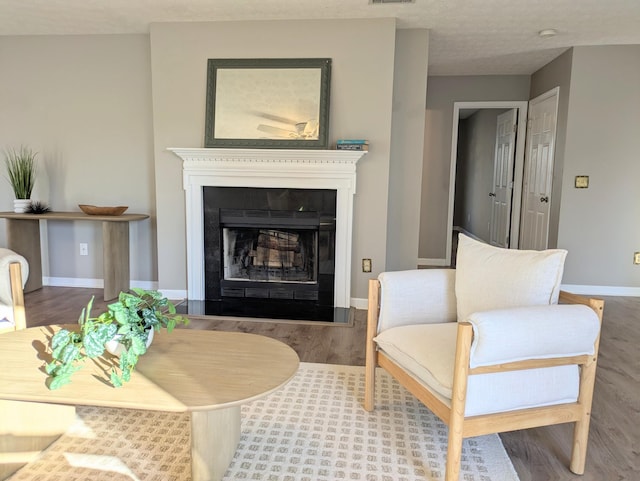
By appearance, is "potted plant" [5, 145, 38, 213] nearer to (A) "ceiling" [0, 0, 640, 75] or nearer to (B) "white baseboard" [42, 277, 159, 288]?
(B) "white baseboard" [42, 277, 159, 288]

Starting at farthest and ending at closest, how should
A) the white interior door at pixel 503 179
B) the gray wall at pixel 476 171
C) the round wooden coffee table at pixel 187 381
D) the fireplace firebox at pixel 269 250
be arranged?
the gray wall at pixel 476 171 → the white interior door at pixel 503 179 → the fireplace firebox at pixel 269 250 → the round wooden coffee table at pixel 187 381

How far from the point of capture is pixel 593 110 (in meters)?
4.32

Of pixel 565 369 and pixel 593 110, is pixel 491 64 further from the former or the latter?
pixel 565 369

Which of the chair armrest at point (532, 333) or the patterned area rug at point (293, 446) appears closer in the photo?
the chair armrest at point (532, 333)

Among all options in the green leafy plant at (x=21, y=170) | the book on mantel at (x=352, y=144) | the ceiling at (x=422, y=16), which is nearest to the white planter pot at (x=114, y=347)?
the book on mantel at (x=352, y=144)

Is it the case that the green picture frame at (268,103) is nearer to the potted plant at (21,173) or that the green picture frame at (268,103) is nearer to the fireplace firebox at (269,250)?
the fireplace firebox at (269,250)

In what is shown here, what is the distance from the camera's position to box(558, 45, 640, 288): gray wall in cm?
426

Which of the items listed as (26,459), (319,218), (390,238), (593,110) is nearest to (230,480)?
(26,459)

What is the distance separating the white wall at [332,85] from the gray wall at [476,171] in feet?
12.8

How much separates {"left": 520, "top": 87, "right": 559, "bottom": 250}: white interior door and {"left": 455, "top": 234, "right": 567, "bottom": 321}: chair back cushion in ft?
10.4

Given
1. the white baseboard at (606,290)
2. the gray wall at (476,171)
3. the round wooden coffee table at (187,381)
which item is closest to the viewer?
the round wooden coffee table at (187,381)

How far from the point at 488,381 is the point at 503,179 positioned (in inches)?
207

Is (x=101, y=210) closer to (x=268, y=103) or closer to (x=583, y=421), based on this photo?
(x=268, y=103)

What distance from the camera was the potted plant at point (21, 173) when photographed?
4090 millimetres
